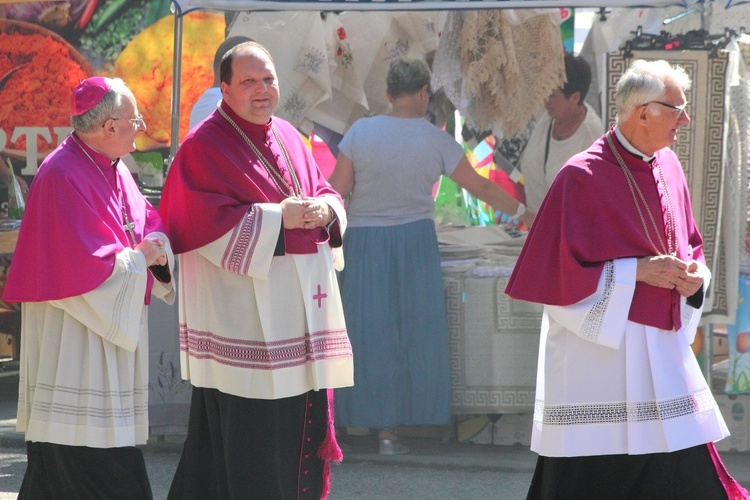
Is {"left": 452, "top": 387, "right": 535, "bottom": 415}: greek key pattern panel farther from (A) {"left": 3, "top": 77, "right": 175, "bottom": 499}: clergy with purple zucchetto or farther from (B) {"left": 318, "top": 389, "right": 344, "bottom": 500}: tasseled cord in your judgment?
(A) {"left": 3, "top": 77, "right": 175, "bottom": 499}: clergy with purple zucchetto

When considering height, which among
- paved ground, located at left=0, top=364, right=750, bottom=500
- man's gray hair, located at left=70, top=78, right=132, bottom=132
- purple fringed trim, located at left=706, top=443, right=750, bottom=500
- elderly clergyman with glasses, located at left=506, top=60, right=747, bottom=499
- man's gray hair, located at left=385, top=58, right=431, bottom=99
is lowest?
paved ground, located at left=0, top=364, right=750, bottom=500

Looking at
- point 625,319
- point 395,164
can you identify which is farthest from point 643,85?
point 395,164

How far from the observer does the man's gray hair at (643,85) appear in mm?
4184

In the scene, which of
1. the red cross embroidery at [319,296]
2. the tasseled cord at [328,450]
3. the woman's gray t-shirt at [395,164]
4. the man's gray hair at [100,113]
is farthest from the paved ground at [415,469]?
the man's gray hair at [100,113]

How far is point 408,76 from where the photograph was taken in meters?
6.51

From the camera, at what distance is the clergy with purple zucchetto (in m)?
4.38

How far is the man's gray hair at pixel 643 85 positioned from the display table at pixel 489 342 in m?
2.42

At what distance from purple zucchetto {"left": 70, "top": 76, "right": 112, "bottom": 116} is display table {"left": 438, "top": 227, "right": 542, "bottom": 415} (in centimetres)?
272

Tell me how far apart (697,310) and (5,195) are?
555cm

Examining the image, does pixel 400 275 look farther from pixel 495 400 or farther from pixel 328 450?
pixel 328 450

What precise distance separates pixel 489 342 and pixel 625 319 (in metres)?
2.49

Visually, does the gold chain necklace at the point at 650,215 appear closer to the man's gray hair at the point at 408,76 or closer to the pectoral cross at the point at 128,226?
the pectoral cross at the point at 128,226

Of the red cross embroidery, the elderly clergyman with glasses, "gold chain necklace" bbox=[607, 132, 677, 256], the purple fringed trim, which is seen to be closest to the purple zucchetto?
the red cross embroidery

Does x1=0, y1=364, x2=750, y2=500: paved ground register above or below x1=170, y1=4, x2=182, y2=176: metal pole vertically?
below
